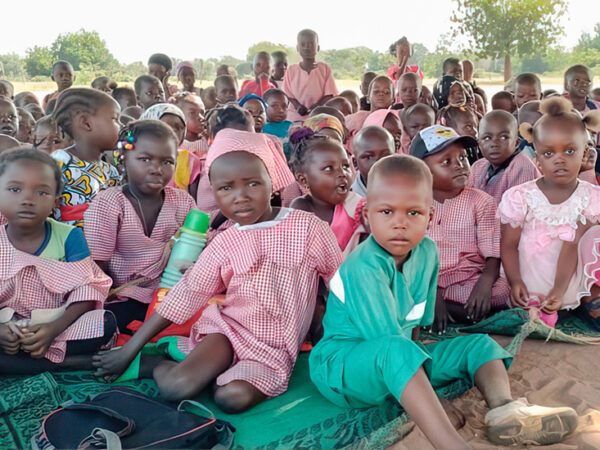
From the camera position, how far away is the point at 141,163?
3.07m

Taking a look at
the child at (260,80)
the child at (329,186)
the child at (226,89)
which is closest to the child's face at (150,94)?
the child at (226,89)

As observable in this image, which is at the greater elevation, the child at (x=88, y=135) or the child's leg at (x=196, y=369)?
the child at (x=88, y=135)

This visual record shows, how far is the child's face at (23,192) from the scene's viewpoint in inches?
97.3

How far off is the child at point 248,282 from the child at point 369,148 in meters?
1.11

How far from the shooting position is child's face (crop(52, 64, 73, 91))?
693cm

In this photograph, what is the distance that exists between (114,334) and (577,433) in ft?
6.65

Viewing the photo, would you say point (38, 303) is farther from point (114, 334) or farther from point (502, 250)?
point (502, 250)

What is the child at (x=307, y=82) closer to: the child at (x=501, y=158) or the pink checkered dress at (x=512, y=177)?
the child at (x=501, y=158)

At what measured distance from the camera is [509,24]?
2064 cm

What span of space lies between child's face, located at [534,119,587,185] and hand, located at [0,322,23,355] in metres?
2.71

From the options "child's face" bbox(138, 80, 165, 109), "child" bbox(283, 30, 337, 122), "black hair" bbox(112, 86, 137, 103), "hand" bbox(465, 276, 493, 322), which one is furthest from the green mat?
"child" bbox(283, 30, 337, 122)

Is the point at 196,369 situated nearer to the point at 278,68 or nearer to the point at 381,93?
the point at 381,93

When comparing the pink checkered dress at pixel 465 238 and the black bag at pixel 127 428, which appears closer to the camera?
the black bag at pixel 127 428

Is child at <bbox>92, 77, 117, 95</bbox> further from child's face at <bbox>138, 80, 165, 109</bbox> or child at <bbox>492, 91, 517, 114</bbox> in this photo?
child at <bbox>492, 91, 517, 114</bbox>
